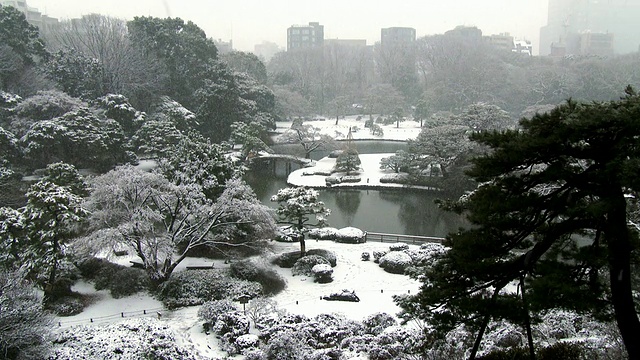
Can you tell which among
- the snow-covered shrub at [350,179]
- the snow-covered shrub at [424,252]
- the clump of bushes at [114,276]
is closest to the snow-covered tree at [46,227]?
the clump of bushes at [114,276]

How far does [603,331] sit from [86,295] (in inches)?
499

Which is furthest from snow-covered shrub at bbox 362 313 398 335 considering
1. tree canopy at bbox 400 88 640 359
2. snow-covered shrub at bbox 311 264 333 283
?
tree canopy at bbox 400 88 640 359

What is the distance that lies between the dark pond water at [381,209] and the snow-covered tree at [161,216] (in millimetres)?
7078

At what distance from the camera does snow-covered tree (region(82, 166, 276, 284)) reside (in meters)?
13.7

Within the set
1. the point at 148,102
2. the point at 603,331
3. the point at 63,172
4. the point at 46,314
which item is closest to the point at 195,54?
the point at 148,102

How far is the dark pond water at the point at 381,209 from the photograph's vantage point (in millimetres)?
21562

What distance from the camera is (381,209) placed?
964 inches

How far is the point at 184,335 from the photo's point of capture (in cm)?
1121

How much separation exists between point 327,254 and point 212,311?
5613 millimetres

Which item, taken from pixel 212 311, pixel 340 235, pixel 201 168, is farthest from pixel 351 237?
pixel 212 311

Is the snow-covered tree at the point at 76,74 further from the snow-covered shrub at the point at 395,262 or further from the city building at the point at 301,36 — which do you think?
the city building at the point at 301,36

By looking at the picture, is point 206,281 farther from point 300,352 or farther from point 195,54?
point 195,54

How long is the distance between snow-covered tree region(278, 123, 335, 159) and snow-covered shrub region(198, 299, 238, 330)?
23716mm

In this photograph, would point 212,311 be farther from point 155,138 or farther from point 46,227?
point 155,138
